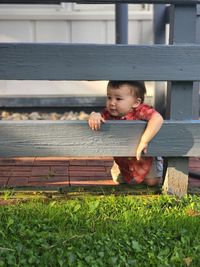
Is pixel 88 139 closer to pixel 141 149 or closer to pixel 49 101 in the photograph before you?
pixel 141 149

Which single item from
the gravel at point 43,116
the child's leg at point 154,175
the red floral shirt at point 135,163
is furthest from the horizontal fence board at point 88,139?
the gravel at point 43,116

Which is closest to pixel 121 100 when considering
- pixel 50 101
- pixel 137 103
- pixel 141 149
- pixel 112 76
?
pixel 137 103

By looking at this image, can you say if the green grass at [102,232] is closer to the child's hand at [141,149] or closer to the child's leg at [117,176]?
the child's hand at [141,149]

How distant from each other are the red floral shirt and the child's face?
0.13ft

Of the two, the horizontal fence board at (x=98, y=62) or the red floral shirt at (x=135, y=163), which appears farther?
the red floral shirt at (x=135, y=163)

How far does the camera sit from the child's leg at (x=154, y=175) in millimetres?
3463

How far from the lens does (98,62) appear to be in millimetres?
3082

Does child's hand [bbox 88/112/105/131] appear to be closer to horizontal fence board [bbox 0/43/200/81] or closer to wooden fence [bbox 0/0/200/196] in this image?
wooden fence [bbox 0/0/200/196]

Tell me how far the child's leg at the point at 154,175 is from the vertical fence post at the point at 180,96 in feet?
0.37

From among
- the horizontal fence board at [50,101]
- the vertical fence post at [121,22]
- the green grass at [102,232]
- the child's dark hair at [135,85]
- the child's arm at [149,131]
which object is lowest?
the green grass at [102,232]

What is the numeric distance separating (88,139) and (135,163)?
41 centimetres

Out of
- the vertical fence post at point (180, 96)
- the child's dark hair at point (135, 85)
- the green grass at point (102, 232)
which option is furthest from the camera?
the child's dark hair at point (135, 85)

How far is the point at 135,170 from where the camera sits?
3.44 metres

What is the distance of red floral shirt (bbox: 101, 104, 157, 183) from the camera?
10.9ft
